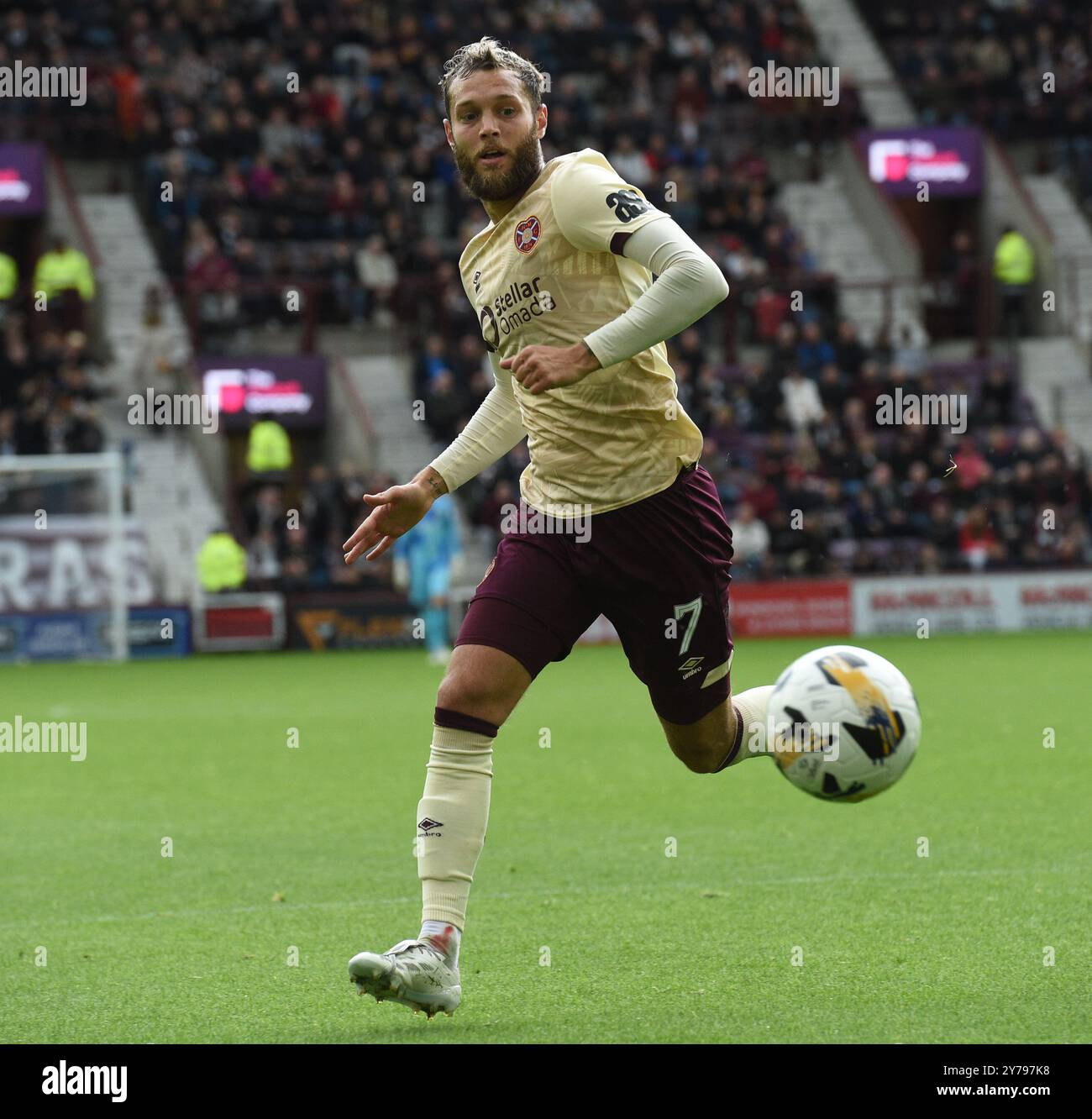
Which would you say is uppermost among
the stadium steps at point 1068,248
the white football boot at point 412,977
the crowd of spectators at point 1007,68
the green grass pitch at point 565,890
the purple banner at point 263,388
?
the crowd of spectators at point 1007,68

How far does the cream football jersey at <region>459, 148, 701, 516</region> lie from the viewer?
562cm

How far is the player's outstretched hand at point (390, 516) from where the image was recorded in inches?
230

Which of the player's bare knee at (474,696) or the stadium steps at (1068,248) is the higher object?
the stadium steps at (1068,248)

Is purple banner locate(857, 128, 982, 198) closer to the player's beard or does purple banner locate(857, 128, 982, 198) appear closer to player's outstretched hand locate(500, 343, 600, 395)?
the player's beard

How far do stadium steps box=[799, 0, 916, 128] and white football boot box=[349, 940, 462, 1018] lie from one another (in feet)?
103

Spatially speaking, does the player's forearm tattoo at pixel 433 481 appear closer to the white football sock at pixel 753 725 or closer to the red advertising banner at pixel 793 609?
the white football sock at pixel 753 725

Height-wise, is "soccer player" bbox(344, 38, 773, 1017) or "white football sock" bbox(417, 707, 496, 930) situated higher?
"soccer player" bbox(344, 38, 773, 1017)

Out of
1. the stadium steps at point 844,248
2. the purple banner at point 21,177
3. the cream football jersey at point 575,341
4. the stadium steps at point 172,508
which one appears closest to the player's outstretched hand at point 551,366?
the cream football jersey at point 575,341

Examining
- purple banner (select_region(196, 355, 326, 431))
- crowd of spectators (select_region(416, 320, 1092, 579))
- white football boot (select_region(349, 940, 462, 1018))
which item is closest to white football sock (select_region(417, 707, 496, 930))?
white football boot (select_region(349, 940, 462, 1018))

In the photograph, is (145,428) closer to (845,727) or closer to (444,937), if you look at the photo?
(845,727)

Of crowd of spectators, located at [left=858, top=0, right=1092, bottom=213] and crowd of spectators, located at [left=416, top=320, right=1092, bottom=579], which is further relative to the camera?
crowd of spectators, located at [left=858, top=0, right=1092, bottom=213]

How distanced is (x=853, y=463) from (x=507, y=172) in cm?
2242

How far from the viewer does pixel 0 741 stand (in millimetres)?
14281
